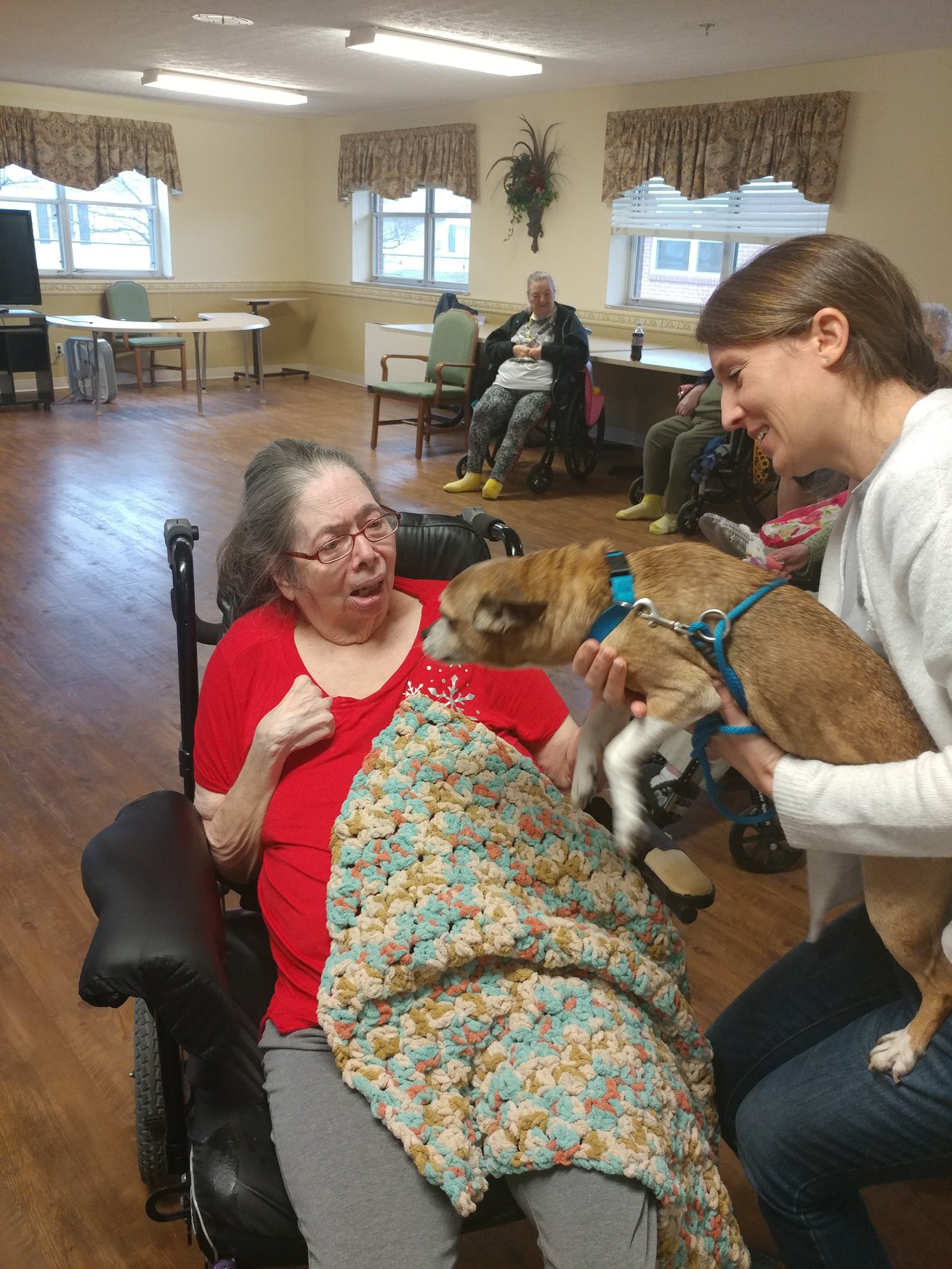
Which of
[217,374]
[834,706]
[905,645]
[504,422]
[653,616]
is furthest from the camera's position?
[217,374]

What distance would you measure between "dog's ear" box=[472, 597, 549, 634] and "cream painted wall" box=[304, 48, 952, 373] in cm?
466

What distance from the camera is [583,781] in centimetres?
156

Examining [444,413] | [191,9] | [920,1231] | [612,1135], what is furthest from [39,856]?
[444,413]

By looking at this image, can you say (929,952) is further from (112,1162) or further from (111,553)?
Answer: (111,553)

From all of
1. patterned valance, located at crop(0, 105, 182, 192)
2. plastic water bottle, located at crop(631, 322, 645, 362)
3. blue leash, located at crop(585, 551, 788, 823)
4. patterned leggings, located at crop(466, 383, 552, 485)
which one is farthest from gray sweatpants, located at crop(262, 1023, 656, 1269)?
patterned valance, located at crop(0, 105, 182, 192)

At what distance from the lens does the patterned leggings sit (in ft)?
22.7

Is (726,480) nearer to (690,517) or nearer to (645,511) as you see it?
(690,517)

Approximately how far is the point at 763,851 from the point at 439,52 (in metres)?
6.33

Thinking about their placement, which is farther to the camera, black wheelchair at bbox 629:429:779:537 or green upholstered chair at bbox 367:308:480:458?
green upholstered chair at bbox 367:308:480:458

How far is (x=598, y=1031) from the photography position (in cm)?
129

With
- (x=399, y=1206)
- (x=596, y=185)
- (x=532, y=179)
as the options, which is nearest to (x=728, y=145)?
(x=596, y=185)

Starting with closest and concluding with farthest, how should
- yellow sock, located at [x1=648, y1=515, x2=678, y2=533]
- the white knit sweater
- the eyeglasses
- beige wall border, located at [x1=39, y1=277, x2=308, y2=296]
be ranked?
the white knit sweater, the eyeglasses, yellow sock, located at [x1=648, y1=515, x2=678, y2=533], beige wall border, located at [x1=39, y1=277, x2=308, y2=296]

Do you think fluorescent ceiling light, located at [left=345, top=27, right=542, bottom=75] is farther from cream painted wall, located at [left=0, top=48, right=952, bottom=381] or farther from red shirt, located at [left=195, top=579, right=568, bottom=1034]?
red shirt, located at [left=195, top=579, right=568, bottom=1034]

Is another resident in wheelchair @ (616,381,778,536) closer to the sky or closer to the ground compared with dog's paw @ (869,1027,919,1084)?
closer to the ground
